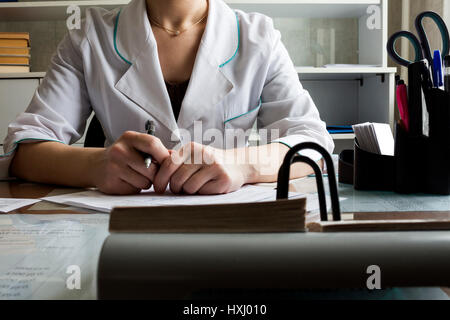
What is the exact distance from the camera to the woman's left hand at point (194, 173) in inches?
24.7

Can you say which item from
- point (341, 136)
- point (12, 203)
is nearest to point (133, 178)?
point (12, 203)

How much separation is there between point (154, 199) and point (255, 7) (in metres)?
1.57

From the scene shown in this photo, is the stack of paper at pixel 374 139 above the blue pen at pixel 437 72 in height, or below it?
below

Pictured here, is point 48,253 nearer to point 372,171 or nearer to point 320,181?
point 320,181

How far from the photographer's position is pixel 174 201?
582mm

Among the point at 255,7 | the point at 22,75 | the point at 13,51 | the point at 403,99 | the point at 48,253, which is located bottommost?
the point at 48,253

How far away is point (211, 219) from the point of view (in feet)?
0.83

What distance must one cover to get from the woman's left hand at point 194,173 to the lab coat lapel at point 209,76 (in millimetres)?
365

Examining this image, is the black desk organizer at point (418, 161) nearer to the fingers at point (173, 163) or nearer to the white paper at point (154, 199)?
the white paper at point (154, 199)

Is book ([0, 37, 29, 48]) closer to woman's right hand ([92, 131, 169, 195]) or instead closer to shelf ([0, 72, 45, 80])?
shelf ([0, 72, 45, 80])

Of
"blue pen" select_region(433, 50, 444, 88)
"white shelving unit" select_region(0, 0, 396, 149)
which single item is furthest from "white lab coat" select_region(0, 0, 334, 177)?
"white shelving unit" select_region(0, 0, 396, 149)

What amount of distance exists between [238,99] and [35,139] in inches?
18.3

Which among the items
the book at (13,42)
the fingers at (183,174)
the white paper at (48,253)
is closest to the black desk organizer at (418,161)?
the fingers at (183,174)

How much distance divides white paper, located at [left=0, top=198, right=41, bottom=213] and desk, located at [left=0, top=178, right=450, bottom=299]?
0.02 m
